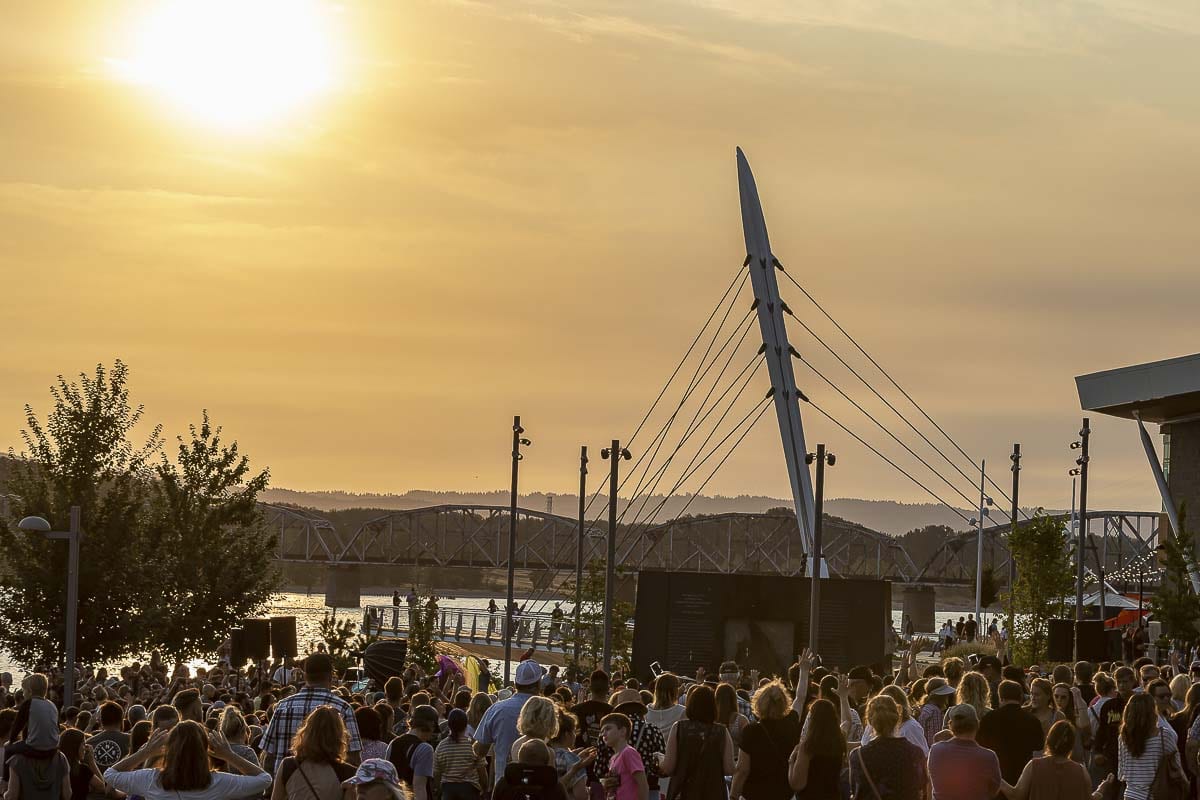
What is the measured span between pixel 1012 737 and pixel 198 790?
6.10 meters

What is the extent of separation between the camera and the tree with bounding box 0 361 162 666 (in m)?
38.5

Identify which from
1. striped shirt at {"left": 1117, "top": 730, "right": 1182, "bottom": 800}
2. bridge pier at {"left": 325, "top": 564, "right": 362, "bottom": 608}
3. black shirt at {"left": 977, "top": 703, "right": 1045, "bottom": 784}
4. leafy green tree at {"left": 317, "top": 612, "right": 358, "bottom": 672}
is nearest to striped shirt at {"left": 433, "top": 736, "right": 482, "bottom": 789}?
black shirt at {"left": 977, "top": 703, "right": 1045, "bottom": 784}

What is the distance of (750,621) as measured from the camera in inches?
1302

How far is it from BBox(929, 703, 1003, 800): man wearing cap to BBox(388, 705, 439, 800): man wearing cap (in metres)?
3.67

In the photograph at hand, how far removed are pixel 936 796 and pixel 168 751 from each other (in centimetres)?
460

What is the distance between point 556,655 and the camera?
60500mm

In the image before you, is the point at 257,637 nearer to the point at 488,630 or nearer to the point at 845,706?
the point at 845,706

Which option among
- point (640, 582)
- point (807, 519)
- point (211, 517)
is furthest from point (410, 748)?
point (807, 519)

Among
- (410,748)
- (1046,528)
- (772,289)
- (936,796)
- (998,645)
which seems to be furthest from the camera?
(772,289)

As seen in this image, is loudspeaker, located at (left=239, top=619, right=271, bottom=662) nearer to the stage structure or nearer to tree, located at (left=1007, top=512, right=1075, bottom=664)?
tree, located at (left=1007, top=512, right=1075, bottom=664)

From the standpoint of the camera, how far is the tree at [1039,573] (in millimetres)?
46125

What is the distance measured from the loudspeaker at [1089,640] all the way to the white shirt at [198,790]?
20.2m

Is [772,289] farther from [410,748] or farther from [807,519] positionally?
[410,748]

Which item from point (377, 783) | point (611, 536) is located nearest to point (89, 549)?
point (611, 536)
